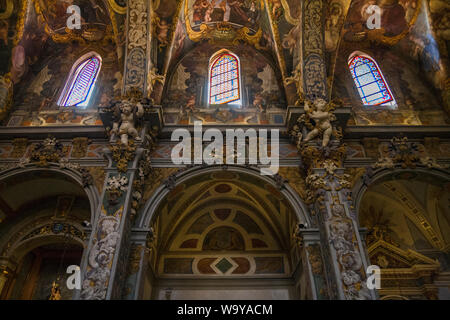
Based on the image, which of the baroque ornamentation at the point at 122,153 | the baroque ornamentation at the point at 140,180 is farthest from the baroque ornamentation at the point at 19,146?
the baroque ornamentation at the point at 140,180

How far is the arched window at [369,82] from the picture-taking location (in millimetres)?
11508

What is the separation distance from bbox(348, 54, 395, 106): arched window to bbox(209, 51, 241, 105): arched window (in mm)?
4271

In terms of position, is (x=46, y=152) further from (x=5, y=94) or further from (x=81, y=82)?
(x=81, y=82)

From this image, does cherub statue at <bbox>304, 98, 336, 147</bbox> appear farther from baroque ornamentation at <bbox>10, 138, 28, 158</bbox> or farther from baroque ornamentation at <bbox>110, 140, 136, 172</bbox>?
baroque ornamentation at <bbox>10, 138, 28, 158</bbox>

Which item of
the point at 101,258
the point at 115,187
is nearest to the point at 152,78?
the point at 115,187

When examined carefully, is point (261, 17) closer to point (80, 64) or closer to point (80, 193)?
point (80, 64)

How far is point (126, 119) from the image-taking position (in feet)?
29.4

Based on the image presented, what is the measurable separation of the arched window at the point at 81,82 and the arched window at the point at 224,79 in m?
4.19

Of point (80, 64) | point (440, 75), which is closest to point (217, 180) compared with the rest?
point (80, 64)

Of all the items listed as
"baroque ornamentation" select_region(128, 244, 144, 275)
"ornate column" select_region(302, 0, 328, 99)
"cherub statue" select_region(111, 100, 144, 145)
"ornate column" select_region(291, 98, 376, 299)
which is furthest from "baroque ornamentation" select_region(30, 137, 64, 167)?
"ornate column" select_region(302, 0, 328, 99)

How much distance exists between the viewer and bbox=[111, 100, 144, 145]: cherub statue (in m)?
8.76

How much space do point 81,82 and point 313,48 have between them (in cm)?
813

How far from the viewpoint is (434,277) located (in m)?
10.8

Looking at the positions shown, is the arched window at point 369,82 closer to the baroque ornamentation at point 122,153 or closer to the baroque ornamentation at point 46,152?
the baroque ornamentation at point 122,153
